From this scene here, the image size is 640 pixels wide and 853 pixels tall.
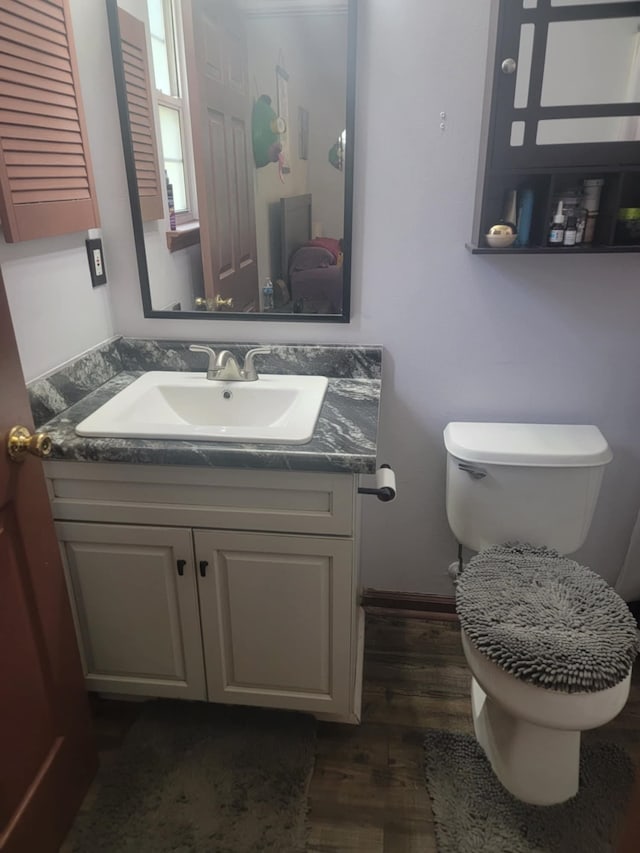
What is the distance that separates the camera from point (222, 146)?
1.55 m

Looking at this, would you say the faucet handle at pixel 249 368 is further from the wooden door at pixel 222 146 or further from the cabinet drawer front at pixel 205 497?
the cabinet drawer front at pixel 205 497

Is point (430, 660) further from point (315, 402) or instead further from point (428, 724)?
point (315, 402)

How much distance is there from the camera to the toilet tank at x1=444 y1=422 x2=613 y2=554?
150cm

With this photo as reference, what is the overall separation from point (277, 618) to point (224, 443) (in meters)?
0.46

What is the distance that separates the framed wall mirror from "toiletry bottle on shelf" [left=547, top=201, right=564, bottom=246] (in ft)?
1.67

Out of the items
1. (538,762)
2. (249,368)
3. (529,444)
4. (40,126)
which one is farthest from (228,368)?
(538,762)

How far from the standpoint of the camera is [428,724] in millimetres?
1587

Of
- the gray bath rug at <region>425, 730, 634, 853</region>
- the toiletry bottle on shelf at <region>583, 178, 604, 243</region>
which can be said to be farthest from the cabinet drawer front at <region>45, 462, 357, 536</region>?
the toiletry bottle on shelf at <region>583, 178, 604, 243</region>

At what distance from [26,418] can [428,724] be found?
1.28m

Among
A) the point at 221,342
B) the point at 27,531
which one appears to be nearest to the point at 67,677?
the point at 27,531

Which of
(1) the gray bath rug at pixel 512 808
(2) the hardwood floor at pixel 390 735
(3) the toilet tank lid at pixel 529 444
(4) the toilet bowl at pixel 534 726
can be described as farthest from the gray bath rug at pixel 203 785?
(3) the toilet tank lid at pixel 529 444

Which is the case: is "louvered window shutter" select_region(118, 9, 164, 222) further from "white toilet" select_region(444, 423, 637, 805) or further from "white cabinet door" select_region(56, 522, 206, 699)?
"white toilet" select_region(444, 423, 637, 805)

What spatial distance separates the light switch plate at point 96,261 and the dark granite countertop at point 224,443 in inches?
9.9

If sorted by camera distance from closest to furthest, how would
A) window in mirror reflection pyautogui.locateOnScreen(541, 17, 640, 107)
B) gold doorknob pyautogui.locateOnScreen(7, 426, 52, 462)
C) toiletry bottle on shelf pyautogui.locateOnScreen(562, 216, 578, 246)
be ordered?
gold doorknob pyautogui.locateOnScreen(7, 426, 52, 462)
window in mirror reflection pyautogui.locateOnScreen(541, 17, 640, 107)
toiletry bottle on shelf pyautogui.locateOnScreen(562, 216, 578, 246)
